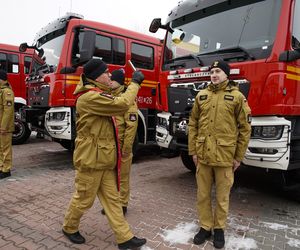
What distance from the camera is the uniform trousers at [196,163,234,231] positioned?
308 cm

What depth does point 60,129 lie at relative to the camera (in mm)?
5656

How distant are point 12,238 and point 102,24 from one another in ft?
13.8

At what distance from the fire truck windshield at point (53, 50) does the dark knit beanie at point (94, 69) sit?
10.1ft

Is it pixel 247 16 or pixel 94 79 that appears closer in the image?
pixel 94 79

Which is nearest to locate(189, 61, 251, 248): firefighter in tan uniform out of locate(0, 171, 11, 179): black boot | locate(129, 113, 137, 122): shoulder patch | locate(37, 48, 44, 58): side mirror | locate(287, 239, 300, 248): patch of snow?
locate(287, 239, 300, 248): patch of snow

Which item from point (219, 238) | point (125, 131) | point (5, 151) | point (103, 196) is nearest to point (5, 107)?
point (5, 151)

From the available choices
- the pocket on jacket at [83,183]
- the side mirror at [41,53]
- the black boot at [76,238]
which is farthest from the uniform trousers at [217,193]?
the side mirror at [41,53]

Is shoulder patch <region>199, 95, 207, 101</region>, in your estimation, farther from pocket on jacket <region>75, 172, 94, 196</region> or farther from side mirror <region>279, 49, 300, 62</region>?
pocket on jacket <region>75, 172, 94, 196</region>

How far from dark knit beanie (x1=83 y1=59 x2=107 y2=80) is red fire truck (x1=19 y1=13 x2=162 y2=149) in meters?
2.25

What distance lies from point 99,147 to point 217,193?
4.00 ft

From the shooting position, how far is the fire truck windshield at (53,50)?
19.1 ft

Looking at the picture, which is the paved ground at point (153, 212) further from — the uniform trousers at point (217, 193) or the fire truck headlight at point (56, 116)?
the fire truck headlight at point (56, 116)

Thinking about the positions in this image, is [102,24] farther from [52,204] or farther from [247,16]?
[52,204]

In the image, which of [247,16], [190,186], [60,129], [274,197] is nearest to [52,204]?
[60,129]
